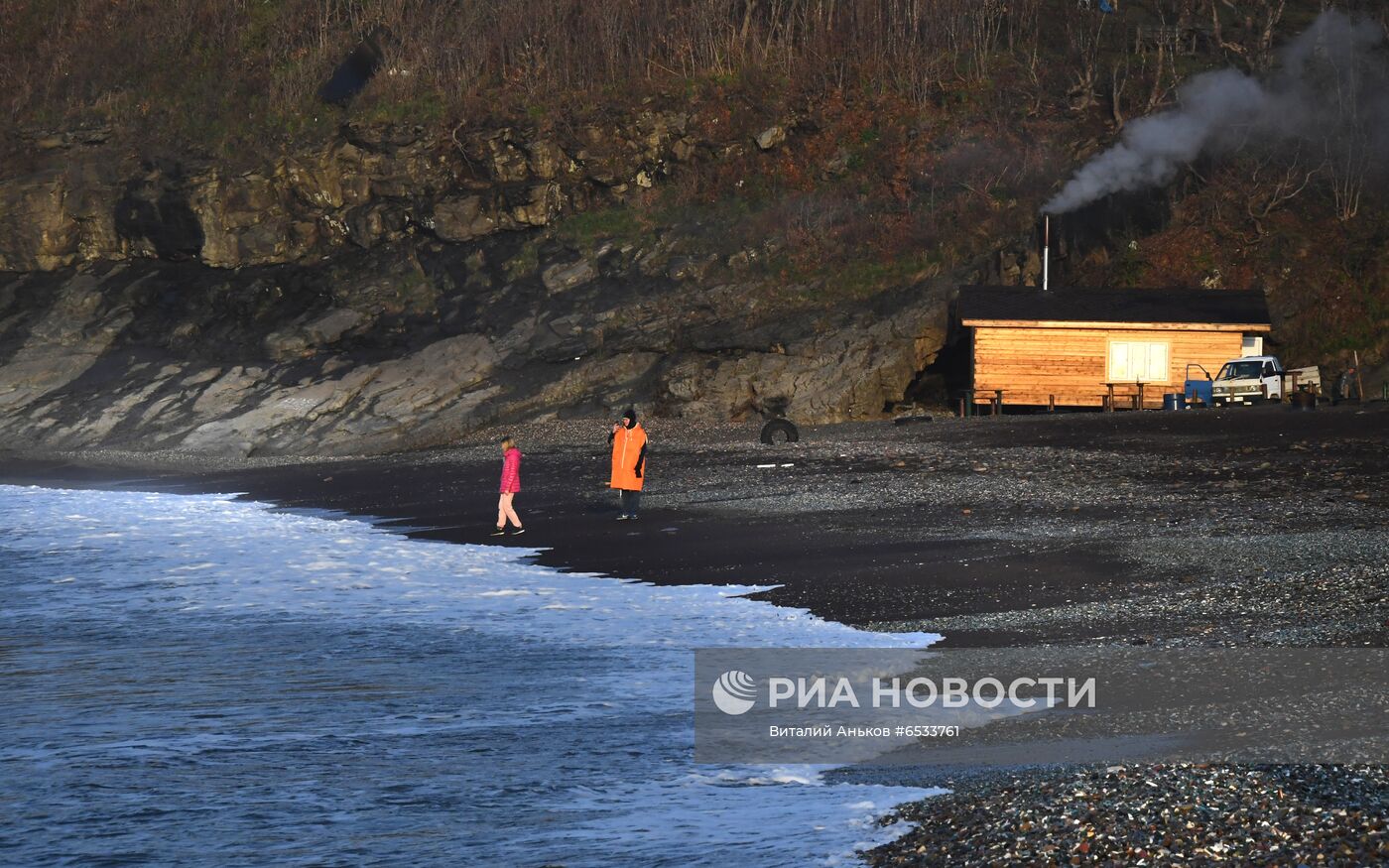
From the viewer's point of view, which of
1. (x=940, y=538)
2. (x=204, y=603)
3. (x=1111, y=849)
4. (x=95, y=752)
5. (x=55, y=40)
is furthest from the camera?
(x=55, y=40)

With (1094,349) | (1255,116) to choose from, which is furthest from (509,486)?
(1255,116)

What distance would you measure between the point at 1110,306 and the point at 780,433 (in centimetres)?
1396

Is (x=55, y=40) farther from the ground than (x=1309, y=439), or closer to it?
farther from the ground

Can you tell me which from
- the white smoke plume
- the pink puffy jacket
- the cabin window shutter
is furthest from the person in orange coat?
the white smoke plume

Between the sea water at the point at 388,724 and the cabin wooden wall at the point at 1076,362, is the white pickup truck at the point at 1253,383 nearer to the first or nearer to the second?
the cabin wooden wall at the point at 1076,362

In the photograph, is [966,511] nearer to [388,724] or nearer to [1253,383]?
[388,724]

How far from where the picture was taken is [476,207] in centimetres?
5503

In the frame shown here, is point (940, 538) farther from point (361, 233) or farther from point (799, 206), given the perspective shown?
point (361, 233)

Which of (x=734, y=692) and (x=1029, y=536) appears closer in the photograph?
(x=734, y=692)

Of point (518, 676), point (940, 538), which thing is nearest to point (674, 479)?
point (940, 538)

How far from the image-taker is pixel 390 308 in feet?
A: 169

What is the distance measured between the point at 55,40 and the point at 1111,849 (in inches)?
2840

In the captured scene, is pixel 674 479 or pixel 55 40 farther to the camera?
pixel 55 40

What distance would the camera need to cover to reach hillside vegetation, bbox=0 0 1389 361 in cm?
4941
